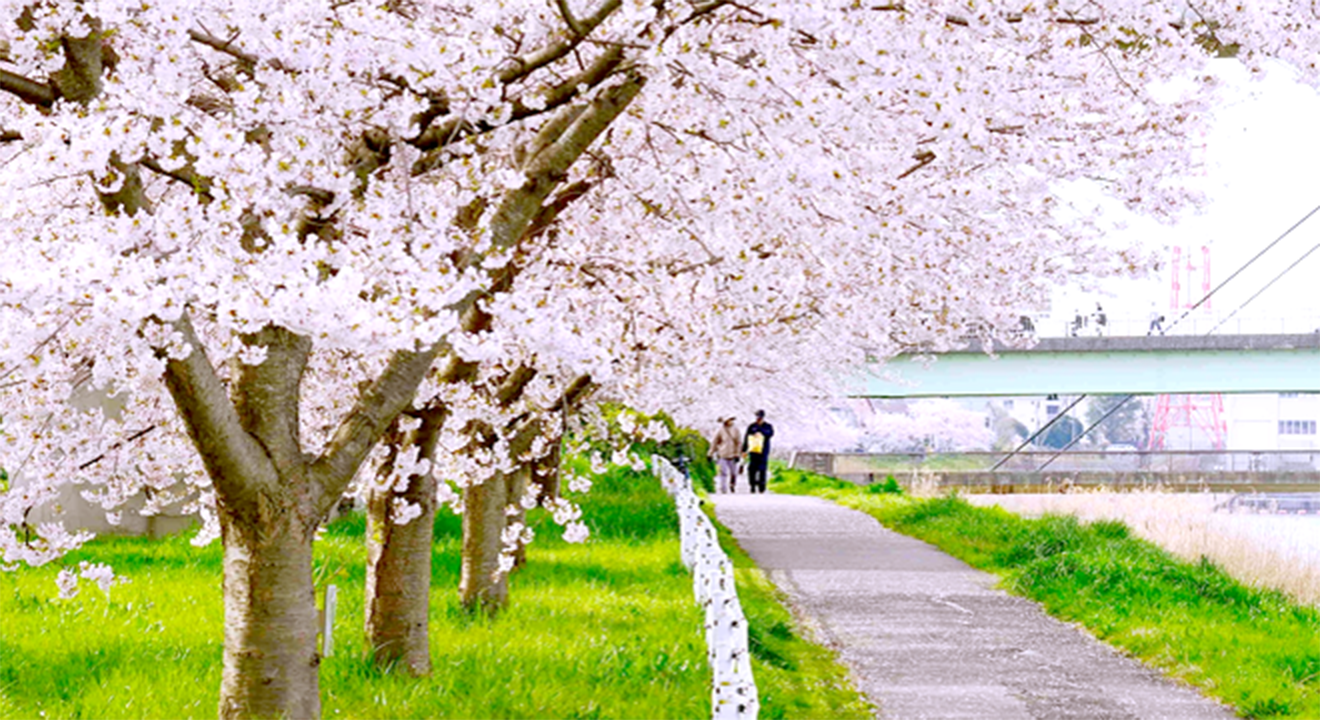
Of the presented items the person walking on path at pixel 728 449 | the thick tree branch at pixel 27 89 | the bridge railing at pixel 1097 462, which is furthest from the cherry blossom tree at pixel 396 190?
the bridge railing at pixel 1097 462

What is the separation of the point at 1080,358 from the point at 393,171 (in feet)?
112

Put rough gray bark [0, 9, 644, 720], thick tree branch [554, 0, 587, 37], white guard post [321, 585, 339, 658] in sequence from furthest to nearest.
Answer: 1. white guard post [321, 585, 339, 658]
2. rough gray bark [0, 9, 644, 720]
3. thick tree branch [554, 0, 587, 37]

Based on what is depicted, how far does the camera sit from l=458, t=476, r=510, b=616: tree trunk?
10.5 m

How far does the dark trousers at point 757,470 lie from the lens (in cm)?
2784

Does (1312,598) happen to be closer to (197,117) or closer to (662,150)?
(662,150)

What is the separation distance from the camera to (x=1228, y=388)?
37.9 m

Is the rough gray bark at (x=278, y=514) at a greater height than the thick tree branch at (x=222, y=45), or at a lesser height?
lesser

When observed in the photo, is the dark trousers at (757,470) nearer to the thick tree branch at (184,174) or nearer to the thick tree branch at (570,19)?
the thick tree branch at (184,174)

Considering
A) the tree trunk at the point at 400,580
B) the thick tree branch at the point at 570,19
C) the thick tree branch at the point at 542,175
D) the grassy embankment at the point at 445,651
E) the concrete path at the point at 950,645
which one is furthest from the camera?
the concrete path at the point at 950,645

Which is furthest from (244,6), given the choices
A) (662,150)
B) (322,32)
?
(662,150)

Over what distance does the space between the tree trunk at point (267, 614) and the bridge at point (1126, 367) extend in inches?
1253

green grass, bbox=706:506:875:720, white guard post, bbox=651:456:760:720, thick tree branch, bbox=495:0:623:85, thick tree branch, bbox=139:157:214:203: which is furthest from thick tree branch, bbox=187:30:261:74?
green grass, bbox=706:506:875:720

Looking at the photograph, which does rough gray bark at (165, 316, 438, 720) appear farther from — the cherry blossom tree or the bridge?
the bridge

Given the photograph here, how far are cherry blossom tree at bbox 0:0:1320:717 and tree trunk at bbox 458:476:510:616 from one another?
1651 millimetres
